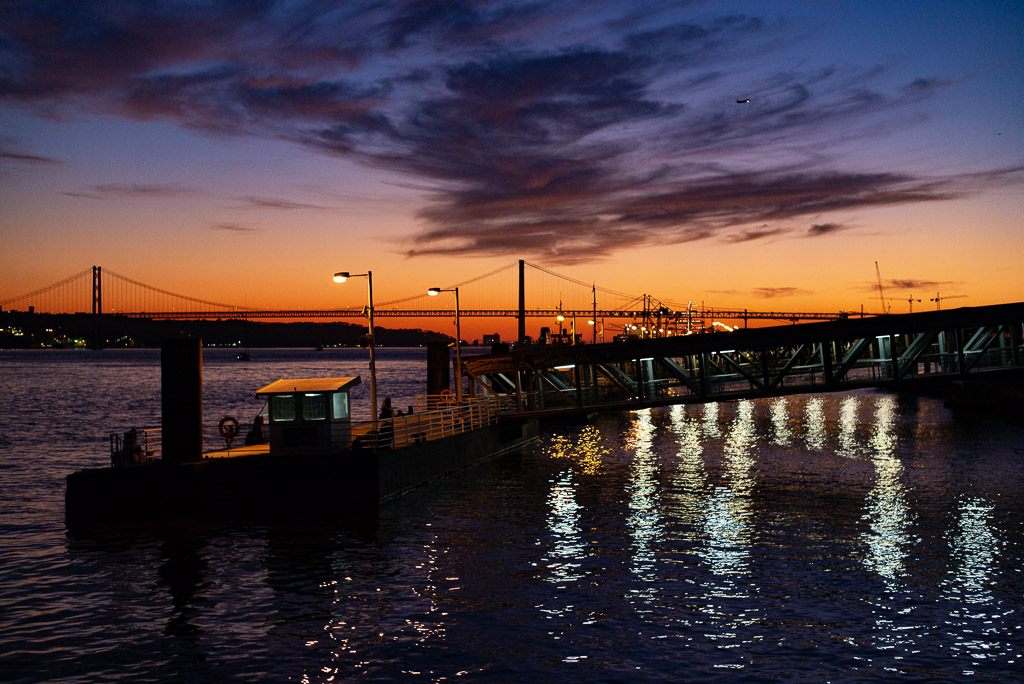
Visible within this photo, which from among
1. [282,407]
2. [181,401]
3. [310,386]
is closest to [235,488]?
[282,407]

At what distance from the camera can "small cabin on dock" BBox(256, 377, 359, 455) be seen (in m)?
32.5

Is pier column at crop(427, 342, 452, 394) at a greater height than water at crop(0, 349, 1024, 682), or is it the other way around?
pier column at crop(427, 342, 452, 394)

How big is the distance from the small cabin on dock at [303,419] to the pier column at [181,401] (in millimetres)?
2397

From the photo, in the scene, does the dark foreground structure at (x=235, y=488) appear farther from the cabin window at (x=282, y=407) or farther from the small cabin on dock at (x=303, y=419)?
the cabin window at (x=282, y=407)

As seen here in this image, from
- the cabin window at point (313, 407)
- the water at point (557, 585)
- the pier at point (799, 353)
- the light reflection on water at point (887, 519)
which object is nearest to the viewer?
the water at point (557, 585)

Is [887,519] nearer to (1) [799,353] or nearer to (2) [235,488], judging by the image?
(1) [799,353]

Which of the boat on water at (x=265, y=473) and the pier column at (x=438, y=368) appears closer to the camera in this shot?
the boat on water at (x=265, y=473)

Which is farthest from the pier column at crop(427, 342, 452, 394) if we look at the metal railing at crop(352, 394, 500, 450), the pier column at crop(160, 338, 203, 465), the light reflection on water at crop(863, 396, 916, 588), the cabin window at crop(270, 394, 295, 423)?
the light reflection on water at crop(863, 396, 916, 588)

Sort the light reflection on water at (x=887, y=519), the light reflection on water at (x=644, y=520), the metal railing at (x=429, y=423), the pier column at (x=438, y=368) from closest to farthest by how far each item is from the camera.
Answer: the light reflection on water at (x=644, y=520), the light reflection on water at (x=887, y=519), the metal railing at (x=429, y=423), the pier column at (x=438, y=368)

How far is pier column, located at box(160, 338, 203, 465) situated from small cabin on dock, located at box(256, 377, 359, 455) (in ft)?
7.87

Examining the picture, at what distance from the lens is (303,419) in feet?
107

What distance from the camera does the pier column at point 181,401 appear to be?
1241 inches

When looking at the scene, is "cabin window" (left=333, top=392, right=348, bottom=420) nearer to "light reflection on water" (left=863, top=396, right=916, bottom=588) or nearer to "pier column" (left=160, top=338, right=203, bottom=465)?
"pier column" (left=160, top=338, right=203, bottom=465)

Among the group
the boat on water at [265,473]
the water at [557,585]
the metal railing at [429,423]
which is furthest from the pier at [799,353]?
the boat on water at [265,473]
